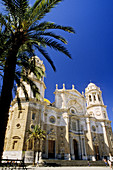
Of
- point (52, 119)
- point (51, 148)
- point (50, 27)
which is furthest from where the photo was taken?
point (52, 119)

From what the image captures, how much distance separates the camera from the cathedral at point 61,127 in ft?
76.3

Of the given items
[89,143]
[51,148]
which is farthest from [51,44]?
[89,143]

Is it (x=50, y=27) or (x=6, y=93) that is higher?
(x=50, y=27)

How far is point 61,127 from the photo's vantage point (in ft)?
102

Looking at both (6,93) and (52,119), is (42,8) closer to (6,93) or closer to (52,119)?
(6,93)

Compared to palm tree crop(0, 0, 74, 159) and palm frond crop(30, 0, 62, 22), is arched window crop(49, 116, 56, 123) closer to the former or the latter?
palm tree crop(0, 0, 74, 159)

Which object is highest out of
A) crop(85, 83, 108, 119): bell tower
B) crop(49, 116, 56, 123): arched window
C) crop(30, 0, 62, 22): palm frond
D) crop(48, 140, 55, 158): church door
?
crop(85, 83, 108, 119): bell tower

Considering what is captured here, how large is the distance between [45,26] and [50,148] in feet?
85.6

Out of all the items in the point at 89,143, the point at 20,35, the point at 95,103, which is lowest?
the point at 89,143

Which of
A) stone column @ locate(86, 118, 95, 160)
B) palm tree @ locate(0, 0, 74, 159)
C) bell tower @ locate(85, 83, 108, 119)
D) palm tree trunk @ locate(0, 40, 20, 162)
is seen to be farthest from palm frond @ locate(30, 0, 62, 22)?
bell tower @ locate(85, 83, 108, 119)

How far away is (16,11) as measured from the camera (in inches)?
265

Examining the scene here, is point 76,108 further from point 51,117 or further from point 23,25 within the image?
point 23,25

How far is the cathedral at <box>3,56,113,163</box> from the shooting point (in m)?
23.2

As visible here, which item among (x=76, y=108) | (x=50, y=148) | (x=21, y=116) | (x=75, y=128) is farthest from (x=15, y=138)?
(x=76, y=108)
